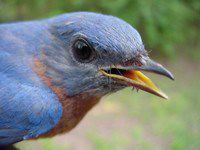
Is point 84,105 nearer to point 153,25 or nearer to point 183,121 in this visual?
point 183,121

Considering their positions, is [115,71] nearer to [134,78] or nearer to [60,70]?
[134,78]

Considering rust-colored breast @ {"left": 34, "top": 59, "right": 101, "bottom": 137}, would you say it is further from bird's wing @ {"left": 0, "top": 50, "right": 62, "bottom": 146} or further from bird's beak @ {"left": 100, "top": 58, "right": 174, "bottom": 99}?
bird's beak @ {"left": 100, "top": 58, "right": 174, "bottom": 99}

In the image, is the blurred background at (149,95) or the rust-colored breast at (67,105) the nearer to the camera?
the rust-colored breast at (67,105)

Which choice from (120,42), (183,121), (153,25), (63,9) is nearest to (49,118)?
(120,42)

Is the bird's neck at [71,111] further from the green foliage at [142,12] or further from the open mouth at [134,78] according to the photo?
the green foliage at [142,12]

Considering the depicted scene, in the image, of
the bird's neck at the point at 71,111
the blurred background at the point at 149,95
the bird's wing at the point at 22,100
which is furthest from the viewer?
the blurred background at the point at 149,95

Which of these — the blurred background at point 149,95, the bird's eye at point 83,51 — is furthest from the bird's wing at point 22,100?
the blurred background at point 149,95
